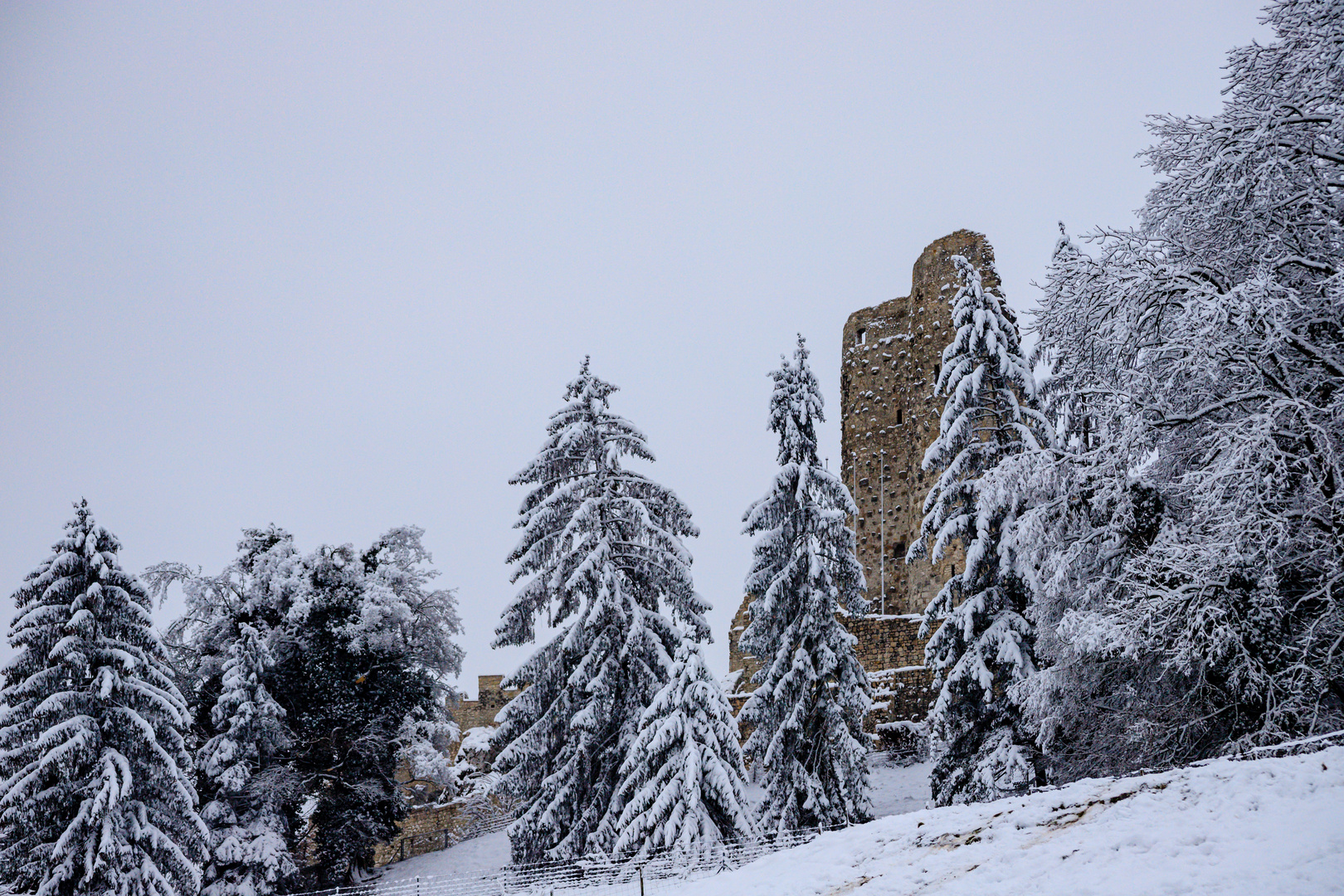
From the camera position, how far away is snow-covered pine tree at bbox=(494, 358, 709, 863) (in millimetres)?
18531

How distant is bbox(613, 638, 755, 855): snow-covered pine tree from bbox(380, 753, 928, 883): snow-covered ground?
5902 millimetres

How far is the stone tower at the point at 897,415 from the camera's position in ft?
117

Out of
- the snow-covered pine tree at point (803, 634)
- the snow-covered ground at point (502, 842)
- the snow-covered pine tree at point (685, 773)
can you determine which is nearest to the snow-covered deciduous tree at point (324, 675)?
the snow-covered ground at point (502, 842)

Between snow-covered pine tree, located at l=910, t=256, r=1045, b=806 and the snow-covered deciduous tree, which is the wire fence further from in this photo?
the snow-covered deciduous tree

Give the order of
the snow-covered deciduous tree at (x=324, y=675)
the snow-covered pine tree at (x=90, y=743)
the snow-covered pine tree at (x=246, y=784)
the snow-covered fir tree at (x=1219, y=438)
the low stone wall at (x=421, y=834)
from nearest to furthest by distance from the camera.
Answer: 1. the snow-covered fir tree at (x=1219, y=438)
2. the snow-covered pine tree at (x=90, y=743)
3. the snow-covered pine tree at (x=246, y=784)
4. the snow-covered deciduous tree at (x=324, y=675)
5. the low stone wall at (x=421, y=834)

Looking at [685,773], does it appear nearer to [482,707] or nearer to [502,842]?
[502,842]

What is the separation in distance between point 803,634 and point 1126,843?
10747mm

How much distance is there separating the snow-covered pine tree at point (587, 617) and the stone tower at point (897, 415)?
54.5 feet

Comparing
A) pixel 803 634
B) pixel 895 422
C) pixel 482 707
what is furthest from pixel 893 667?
pixel 482 707

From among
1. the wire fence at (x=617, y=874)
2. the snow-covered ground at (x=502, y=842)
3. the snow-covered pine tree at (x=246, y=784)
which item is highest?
the snow-covered pine tree at (x=246, y=784)

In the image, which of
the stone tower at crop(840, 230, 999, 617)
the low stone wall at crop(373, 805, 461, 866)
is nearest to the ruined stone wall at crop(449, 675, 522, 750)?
the low stone wall at crop(373, 805, 461, 866)

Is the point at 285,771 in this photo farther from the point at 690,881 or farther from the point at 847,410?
the point at 847,410

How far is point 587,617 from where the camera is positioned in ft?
62.2

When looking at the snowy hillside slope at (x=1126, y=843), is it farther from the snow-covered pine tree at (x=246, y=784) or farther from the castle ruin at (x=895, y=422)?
the castle ruin at (x=895, y=422)
